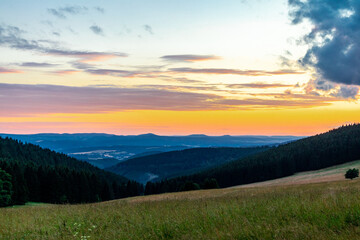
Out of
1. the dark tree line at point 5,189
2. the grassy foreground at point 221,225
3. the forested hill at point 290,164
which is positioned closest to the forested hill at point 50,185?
the dark tree line at point 5,189

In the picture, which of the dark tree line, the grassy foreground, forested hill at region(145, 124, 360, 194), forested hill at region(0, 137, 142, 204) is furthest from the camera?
forested hill at region(145, 124, 360, 194)

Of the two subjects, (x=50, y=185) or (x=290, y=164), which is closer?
(x=50, y=185)

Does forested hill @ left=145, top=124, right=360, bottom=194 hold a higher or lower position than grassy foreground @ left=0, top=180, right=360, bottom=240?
lower

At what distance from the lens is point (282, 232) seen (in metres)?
A: 7.26

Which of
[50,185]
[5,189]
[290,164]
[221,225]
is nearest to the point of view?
[221,225]

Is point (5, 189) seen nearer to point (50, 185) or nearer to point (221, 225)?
point (50, 185)

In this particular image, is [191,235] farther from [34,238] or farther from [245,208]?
[34,238]

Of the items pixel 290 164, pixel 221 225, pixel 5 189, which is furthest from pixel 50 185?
pixel 290 164

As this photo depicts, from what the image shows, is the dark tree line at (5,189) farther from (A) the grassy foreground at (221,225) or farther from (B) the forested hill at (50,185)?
(A) the grassy foreground at (221,225)

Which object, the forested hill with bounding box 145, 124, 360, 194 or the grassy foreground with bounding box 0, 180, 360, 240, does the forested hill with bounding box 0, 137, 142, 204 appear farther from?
the grassy foreground with bounding box 0, 180, 360, 240

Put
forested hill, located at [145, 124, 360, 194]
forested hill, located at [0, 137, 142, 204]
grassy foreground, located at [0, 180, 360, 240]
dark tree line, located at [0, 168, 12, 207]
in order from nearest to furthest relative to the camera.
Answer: grassy foreground, located at [0, 180, 360, 240] < dark tree line, located at [0, 168, 12, 207] < forested hill, located at [0, 137, 142, 204] < forested hill, located at [145, 124, 360, 194]

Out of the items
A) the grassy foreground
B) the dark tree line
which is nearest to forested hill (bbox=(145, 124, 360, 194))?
the dark tree line

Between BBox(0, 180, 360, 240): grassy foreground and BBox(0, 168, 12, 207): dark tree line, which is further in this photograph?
BBox(0, 168, 12, 207): dark tree line

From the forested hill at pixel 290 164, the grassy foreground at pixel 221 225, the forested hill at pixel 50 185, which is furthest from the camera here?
the forested hill at pixel 290 164
